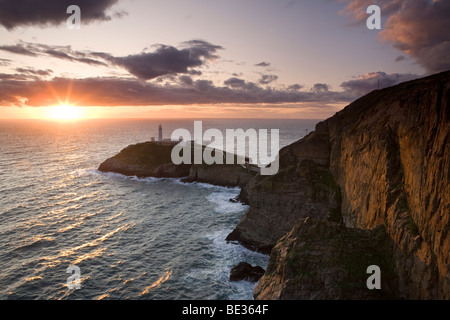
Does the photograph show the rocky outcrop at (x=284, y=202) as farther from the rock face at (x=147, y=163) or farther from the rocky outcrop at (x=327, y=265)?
the rock face at (x=147, y=163)

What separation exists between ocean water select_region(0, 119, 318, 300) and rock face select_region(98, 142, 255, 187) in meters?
4.46

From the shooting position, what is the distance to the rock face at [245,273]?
98.5 feet

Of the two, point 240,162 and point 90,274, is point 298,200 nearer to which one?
point 90,274

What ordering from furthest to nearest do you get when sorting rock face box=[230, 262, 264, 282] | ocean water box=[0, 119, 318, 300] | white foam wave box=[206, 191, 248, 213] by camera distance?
white foam wave box=[206, 191, 248, 213] → rock face box=[230, 262, 264, 282] → ocean water box=[0, 119, 318, 300]

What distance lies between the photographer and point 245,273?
1193 inches

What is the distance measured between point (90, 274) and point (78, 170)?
64.2m

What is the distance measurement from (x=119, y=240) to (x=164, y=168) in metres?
42.4

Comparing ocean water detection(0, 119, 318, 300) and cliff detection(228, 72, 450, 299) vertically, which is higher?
cliff detection(228, 72, 450, 299)

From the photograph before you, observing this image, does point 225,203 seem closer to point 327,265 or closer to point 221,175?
point 221,175

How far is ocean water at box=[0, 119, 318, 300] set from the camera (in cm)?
2880

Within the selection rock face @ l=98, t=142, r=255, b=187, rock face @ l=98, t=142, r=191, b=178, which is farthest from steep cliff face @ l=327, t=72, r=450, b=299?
rock face @ l=98, t=142, r=191, b=178

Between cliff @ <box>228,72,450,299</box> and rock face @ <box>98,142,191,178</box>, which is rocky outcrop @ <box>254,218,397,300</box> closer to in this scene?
cliff @ <box>228,72,450,299</box>

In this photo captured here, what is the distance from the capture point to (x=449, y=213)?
12602 millimetres
